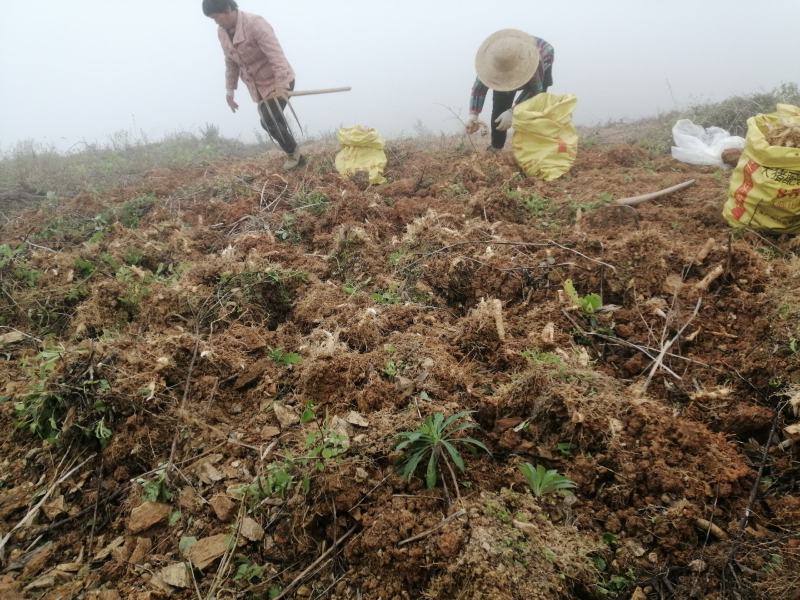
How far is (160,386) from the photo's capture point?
6.04ft

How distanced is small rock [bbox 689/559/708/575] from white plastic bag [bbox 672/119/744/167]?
4270 mm

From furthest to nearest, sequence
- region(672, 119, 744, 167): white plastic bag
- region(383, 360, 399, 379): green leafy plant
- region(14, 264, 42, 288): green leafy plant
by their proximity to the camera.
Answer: region(672, 119, 744, 167): white plastic bag, region(14, 264, 42, 288): green leafy plant, region(383, 360, 399, 379): green leafy plant

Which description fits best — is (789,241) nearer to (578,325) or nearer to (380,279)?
(578,325)

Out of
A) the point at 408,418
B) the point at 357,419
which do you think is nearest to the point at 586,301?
the point at 408,418

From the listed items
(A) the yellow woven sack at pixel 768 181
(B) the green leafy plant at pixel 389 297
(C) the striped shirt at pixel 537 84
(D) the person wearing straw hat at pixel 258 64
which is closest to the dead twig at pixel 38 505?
(B) the green leafy plant at pixel 389 297

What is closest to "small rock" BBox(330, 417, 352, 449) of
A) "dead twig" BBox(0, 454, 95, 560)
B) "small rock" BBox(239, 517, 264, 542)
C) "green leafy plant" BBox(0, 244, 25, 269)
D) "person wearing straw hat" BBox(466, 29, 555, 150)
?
"small rock" BBox(239, 517, 264, 542)

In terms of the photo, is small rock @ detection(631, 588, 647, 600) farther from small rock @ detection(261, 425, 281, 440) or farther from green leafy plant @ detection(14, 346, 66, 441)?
green leafy plant @ detection(14, 346, 66, 441)

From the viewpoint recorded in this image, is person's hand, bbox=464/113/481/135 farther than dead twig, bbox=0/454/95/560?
Yes

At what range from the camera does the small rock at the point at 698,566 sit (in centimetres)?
114

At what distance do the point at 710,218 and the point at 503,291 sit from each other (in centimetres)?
181

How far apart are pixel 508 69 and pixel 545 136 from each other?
0.94 meters

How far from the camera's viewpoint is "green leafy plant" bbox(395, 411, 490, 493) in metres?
1.35

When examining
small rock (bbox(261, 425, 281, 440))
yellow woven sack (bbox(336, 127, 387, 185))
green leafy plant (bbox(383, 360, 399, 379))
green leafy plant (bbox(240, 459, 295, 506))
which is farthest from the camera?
yellow woven sack (bbox(336, 127, 387, 185))

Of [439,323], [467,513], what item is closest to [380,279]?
[439,323]
